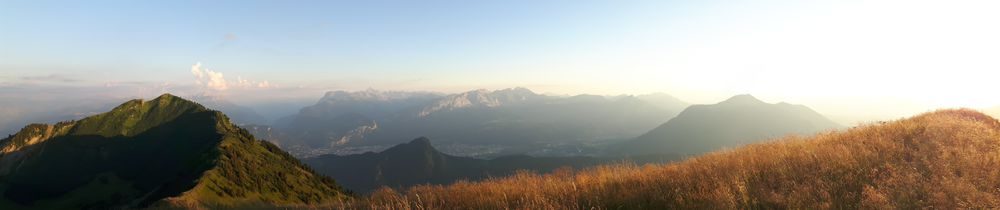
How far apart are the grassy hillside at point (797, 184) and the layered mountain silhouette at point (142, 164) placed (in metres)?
75.4

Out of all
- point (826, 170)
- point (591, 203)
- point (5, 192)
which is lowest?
point (5, 192)

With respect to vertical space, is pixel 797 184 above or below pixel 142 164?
above

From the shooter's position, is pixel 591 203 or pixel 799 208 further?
pixel 591 203

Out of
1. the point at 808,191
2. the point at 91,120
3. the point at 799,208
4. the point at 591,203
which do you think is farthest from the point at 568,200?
the point at 91,120

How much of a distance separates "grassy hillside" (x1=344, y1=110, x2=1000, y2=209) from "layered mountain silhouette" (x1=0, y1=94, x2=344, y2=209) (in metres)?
75.4

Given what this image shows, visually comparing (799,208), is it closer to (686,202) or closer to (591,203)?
(686,202)

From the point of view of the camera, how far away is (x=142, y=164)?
409 ft

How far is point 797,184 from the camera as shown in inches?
321

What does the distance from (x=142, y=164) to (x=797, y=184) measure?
6297 inches

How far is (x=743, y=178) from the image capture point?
866 centimetres

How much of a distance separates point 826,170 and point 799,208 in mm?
2740

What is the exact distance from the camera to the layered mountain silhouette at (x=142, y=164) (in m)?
92.0

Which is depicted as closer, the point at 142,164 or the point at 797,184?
the point at 797,184

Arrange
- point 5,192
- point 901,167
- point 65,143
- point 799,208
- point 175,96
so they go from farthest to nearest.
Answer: point 175,96, point 65,143, point 5,192, point 901,167, point 799,208
